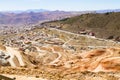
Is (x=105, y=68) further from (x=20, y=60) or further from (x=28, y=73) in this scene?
(x=20, y=60)

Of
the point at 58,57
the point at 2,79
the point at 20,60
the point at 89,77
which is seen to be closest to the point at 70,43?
the point at 58,57

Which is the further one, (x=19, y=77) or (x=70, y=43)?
(x=70, y=43)

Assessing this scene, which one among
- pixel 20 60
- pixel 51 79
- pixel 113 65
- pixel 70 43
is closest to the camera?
pixel 51 79

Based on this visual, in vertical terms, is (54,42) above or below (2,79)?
below

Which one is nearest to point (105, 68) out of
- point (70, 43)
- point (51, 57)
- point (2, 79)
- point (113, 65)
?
point (113, 65)

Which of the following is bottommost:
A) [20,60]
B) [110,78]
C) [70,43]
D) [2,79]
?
[70,43]

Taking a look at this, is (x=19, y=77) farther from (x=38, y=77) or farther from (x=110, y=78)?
(x=110, y=78)

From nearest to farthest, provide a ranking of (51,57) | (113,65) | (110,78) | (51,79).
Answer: (51,79) → (110,78) → (113,65) → (51,57)

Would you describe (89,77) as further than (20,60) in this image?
No

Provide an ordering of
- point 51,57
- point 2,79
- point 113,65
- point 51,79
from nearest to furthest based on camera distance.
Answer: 1. point 2,79
2. point 51,79
3. point 113,65
4. point 51,57
